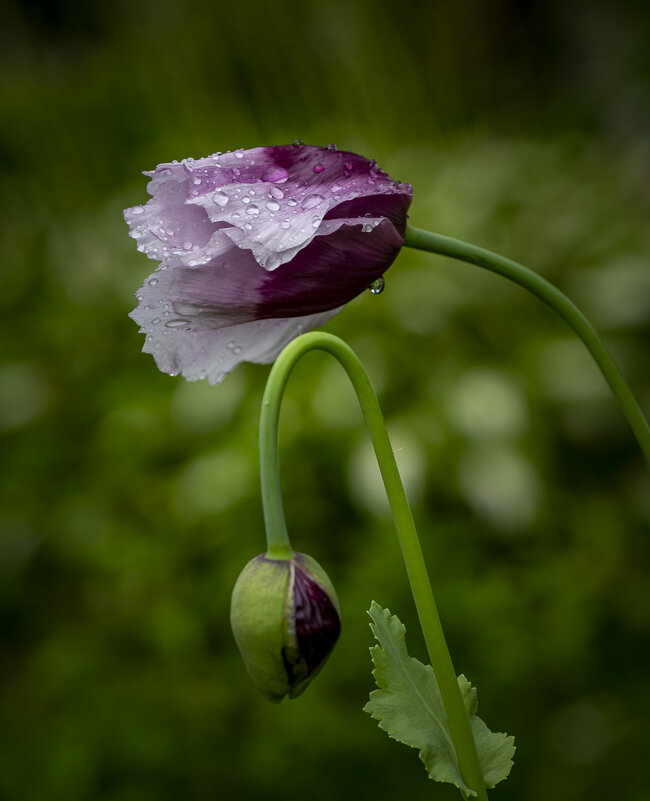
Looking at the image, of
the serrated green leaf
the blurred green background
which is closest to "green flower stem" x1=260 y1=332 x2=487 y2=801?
the serrated green leaf

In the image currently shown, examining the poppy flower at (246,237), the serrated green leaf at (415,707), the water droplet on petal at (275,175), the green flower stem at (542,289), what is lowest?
the serrated green leaf at (415,707)

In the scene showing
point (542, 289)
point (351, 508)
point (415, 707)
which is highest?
point (351, 508)

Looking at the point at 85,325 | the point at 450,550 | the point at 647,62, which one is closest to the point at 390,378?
the point at 450,550

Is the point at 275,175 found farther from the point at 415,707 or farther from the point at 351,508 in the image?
the point at 351,508

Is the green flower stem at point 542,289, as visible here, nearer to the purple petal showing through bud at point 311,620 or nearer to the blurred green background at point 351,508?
the purple petal showing through bud at point 311,620

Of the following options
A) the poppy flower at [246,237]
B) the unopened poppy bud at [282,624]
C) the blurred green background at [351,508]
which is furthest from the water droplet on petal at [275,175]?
the blurred green background at [351,508]

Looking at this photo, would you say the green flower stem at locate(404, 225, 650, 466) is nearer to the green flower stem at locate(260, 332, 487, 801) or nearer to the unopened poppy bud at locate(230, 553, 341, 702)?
the green flower stem at locate(260, 332, 487, 801)

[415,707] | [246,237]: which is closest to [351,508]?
[415,707]
